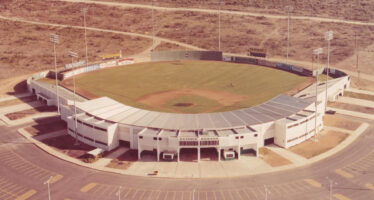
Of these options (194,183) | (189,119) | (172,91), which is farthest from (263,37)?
(194,183)

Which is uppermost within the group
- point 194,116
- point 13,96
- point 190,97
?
point 13,96

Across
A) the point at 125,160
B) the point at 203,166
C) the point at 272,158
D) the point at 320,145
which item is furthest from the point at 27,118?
the point at 320,145

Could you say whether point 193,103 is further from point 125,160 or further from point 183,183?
point 183,183

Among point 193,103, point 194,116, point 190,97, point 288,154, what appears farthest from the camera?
point 190,97

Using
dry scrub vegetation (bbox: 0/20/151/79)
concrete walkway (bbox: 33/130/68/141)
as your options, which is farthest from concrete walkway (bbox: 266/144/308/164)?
dry scrub vegetation (bbox: 0/20/151/79)

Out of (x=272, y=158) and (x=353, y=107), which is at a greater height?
(x=353, y=107)

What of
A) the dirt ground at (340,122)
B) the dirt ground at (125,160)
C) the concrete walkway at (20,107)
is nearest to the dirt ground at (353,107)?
the dirt ground at (340,122)

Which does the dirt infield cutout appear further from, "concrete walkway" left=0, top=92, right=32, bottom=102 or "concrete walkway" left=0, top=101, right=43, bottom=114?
"concrete walkway" left=0, top=92, right=32, bottom=102
